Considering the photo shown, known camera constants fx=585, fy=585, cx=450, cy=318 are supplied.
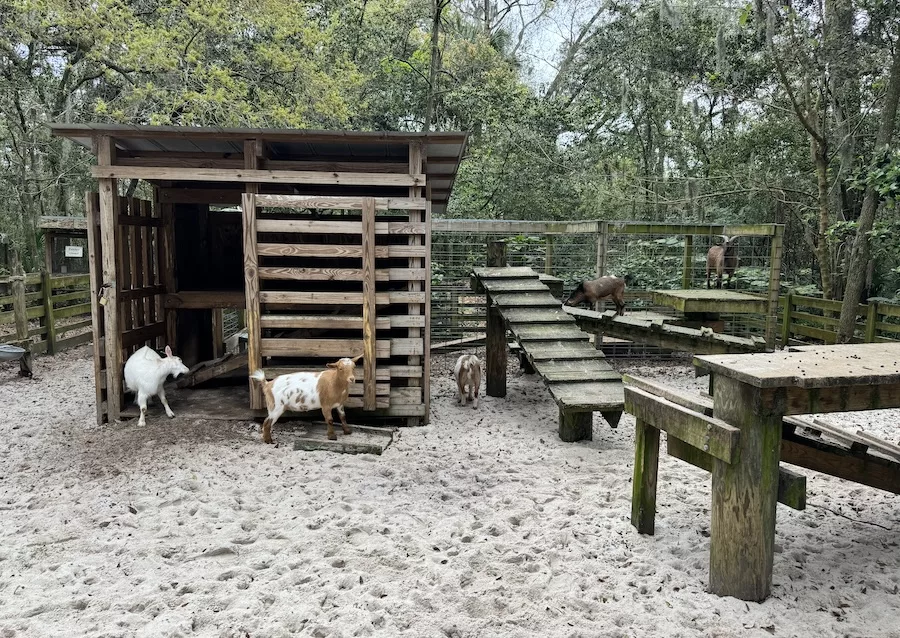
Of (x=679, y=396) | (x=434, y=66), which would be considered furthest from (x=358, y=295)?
(x=434, y=66)

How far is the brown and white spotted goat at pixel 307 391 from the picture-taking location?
534 centimetres

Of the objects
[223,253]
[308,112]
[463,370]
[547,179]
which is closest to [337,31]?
[308,112]

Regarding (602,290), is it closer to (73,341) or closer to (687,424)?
(687,424)

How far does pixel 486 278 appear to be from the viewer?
7285 mm

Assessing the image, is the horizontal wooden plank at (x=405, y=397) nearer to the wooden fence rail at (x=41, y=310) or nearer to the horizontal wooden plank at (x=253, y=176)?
the horizontal wooden plank at (x=253, y=176)

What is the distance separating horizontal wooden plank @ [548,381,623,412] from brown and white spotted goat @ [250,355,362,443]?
194cm

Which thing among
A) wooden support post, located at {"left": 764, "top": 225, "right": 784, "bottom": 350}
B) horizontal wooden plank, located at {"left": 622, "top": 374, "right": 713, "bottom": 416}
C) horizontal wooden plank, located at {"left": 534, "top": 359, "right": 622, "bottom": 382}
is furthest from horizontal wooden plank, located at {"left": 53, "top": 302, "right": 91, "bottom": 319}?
wooden support post, located at {"left": 764, "top": 225, "right": 784, "bottom": 350}

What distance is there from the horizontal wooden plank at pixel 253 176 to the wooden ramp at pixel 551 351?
1945mm

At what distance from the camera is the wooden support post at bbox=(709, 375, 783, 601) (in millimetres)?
2658

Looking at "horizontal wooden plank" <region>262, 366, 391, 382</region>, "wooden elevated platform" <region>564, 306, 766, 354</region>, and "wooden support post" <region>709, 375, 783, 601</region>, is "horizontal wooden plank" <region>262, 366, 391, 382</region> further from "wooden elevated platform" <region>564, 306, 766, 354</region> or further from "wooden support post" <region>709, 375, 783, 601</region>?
"wooden support post" <region>709, 375, 783, 601</region>

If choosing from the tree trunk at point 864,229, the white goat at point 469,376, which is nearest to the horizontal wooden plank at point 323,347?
the white goat at point 469,376

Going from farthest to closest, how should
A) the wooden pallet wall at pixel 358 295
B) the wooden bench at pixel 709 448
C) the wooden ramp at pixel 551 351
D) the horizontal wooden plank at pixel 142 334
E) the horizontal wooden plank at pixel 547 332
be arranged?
1. the horizontal wooden plank at pixel 547 332
2. the horizontal wooden plank at pixel 142 334
3. the wooden pallet wall at pixel 358 295
4. the wooden ramp at pixel 551 351
5. the wooden bench at pixel 709 448

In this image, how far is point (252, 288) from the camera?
5.69m

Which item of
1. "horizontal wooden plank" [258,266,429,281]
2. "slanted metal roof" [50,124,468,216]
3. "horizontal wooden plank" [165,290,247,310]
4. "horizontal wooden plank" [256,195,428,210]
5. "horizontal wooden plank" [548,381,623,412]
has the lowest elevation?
"horizontal wooden plank" [548,381,623,412]
